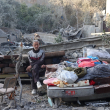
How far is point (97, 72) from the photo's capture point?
4.38 meters

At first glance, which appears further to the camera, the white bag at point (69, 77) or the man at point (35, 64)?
the man at point (35, 64)

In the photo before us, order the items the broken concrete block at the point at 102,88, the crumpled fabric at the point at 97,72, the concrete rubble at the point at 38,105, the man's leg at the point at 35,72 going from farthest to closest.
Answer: the man's leg at the point at 35,72 → the crumpled fabric at the point at 97,72 → the broken concrete block at the point at 102,88 → the concrete rubble at the point at 38,105

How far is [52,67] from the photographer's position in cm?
541

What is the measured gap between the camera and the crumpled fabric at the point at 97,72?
170 inches

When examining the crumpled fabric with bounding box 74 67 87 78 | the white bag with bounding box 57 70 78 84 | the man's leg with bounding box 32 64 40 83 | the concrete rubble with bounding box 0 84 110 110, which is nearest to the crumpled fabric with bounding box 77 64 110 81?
the crumpled fabric with bounding box 74 67 87 78

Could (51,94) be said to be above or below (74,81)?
below

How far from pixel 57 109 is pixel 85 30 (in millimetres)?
24482

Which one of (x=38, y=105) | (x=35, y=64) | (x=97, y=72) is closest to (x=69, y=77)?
(x=97, y=72)

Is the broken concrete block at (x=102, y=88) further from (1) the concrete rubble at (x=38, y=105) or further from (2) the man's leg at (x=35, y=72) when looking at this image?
(2) the man's leg at (x=35, y=72)

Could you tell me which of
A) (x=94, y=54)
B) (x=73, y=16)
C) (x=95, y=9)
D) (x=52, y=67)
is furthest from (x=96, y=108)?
(x=73, y=16)

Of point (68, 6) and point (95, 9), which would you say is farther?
point (68, 6)

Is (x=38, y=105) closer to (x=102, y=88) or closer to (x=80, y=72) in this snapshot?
(x=80, y=72)

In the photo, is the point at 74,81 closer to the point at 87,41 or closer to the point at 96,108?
the point at 96,108

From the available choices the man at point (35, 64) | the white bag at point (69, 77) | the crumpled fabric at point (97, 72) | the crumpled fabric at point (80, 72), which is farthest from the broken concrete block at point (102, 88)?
the man at point (35, 64)
